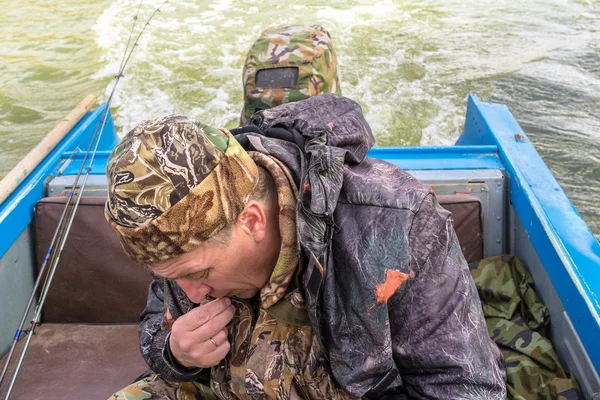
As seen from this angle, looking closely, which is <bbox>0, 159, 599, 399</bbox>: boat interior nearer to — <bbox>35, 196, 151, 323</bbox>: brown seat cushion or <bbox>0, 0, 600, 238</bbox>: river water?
<bbox>35, 196, 151, 323</bbox>: brown seat cushion

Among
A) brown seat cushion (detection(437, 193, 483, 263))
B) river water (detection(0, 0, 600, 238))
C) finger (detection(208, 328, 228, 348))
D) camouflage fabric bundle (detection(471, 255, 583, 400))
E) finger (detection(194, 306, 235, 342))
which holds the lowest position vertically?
river water (detection(0, 0, 600, 238))

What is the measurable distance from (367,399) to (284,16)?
5.66m

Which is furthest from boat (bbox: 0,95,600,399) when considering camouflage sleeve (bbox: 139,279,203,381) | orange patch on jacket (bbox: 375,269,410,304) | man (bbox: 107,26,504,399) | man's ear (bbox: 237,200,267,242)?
man's ear (bbox: 237,200,267,242)

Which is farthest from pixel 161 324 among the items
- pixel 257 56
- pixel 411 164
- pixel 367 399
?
pixel 257 56

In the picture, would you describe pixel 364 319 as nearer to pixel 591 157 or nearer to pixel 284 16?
pixel 591 157

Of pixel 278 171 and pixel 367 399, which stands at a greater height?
pixel 278 171

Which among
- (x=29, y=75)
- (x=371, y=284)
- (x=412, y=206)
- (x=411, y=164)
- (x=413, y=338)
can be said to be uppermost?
(x=412, y=206)

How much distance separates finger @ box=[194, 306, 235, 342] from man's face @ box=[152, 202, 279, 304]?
100mm

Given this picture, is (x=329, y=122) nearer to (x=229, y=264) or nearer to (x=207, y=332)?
(x=229, y=264)

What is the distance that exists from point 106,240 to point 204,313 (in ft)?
3.81

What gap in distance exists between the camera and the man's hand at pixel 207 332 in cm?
157

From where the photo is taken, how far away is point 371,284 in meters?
1.35

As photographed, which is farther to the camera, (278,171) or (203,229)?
(278,171)

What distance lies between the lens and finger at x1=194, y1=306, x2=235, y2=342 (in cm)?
157
